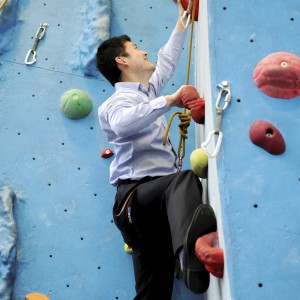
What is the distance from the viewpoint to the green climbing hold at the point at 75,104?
3.24m

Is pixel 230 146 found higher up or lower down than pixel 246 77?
lower down

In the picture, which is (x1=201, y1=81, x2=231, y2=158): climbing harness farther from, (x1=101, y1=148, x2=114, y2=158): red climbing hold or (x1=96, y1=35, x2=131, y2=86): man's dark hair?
(x1=101, y1=148, x2=114, y2=158): red climbing hold

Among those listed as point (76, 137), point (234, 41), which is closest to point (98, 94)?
point (76, 137)

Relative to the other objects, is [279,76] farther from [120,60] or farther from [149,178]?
[120,60]

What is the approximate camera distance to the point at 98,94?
3324 millimetres

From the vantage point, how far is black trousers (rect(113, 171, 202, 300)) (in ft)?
7.58

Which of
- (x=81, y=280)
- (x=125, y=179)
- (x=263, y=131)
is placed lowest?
(x=81, y=280)

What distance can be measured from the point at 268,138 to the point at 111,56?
3.43 ft

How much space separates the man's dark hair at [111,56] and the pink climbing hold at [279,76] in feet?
2.85

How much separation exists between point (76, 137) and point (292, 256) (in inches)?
60.1

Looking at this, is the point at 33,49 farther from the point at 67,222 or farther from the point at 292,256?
the point at 292,256

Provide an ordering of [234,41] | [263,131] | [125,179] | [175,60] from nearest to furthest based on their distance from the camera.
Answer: [263,131] < [234,41] < [125,179] < [175,60]

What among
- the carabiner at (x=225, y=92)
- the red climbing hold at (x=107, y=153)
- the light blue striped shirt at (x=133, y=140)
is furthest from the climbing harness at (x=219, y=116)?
the red climbing hold at (x=107, y=153)

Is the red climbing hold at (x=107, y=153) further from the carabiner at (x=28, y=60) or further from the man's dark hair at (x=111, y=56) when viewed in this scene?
the carabiner at (x=28, y=60)
